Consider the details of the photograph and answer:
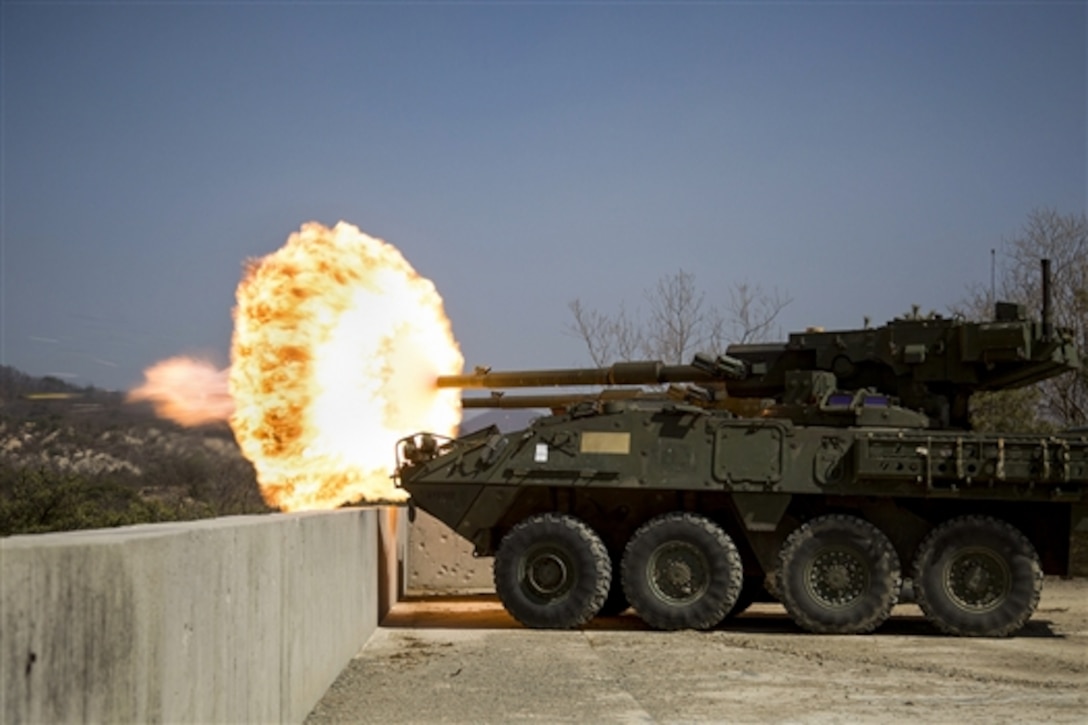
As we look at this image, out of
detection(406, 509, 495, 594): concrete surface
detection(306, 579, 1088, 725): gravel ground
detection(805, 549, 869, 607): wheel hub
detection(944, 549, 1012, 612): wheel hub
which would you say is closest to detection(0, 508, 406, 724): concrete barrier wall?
detection(306, 579, 1088, 725): gravel ground

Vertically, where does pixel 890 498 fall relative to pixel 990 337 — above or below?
below

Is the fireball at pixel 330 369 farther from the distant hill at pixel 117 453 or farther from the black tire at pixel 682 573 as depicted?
the black tire at pixel 682 573

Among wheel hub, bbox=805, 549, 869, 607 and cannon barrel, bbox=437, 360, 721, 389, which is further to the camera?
cannon barrel, bbox=437, 360, 721, 389

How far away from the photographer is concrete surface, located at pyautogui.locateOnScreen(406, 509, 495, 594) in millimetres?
22969

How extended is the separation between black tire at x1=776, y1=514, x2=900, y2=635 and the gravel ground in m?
0.31

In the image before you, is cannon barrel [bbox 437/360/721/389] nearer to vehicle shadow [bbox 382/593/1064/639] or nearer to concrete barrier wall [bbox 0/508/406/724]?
vehicle shadow [bbox 382/593/1064/639]

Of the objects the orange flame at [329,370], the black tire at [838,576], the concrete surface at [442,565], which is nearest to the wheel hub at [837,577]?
the black tire at [838,576]

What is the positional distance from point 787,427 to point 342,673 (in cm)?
643

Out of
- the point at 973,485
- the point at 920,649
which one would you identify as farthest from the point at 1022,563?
the point at 920,649

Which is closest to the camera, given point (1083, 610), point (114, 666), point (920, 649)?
point (114, 666)

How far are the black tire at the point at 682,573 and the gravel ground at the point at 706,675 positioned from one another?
246 mm

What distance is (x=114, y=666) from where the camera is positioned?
5.04m

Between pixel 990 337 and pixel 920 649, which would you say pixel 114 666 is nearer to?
pixel 920 649

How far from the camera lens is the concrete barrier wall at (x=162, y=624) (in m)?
4.44
